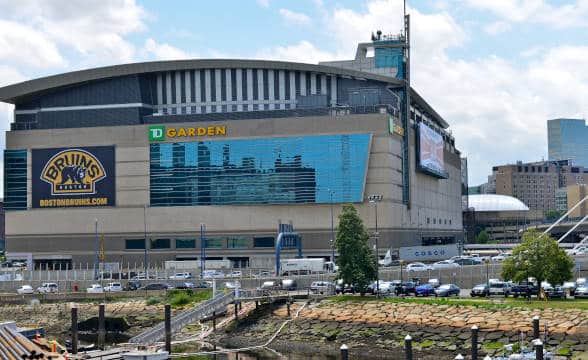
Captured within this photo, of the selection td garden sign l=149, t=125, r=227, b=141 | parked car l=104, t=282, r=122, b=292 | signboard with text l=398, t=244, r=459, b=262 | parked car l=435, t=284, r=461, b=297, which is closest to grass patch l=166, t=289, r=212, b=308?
parked car l=104, t=282, r=122, b=292

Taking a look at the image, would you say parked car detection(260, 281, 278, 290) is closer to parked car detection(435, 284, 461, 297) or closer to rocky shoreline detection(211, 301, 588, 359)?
rocky shoreline detection(211, 301, 588, 359)

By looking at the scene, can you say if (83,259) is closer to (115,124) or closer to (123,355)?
(115,124)

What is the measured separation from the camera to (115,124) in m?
154

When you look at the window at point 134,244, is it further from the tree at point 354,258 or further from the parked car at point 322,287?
the tree at point 354,258

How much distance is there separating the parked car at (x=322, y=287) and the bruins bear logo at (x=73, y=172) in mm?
62739

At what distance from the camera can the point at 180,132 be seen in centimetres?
14975

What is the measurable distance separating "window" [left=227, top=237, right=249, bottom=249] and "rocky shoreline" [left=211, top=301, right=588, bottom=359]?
5737cm

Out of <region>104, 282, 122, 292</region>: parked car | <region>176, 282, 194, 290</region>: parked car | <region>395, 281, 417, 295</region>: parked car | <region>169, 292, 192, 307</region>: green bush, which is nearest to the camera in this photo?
<region>395, 281, 417, 295</region>: parked car

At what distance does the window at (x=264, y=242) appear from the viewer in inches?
5807

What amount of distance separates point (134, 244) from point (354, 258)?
69.0 meters

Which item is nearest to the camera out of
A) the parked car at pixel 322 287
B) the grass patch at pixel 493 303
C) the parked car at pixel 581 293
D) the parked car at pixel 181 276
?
the grass patch at pixel 493 303

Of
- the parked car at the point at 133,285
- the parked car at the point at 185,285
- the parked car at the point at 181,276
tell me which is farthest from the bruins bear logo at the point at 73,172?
the parked car at the point at 185,285

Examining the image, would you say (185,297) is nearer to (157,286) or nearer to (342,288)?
(157,286)

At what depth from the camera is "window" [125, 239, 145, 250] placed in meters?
152
